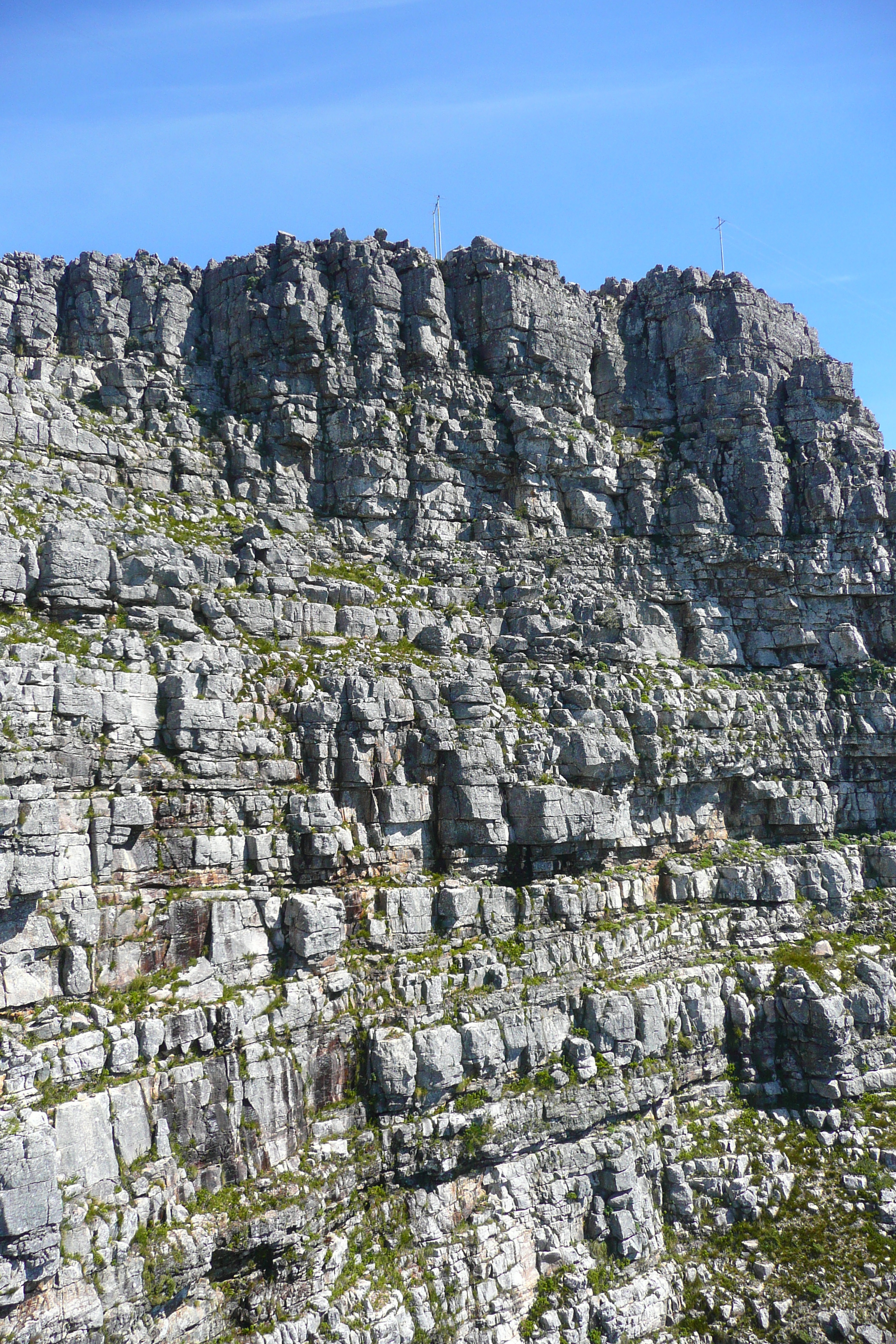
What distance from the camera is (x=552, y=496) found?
151 ft

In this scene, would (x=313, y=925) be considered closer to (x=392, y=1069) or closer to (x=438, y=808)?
(x=392, y=1069)

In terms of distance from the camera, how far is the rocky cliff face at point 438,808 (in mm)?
25469

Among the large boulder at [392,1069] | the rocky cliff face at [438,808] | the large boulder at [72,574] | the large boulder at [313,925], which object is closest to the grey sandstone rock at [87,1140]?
the rocky cliff face at [438,808]

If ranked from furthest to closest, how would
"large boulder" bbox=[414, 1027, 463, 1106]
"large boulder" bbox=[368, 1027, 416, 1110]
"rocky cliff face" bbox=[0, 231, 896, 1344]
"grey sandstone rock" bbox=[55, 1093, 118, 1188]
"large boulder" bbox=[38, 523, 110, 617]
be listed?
1. "large boulder" bbox=[38, 523, 110, 617]
2. "large boulder" bbox=[414, 1027, 463, 1106]
3. "large boulder" bbox=[368, 1027, 416, 1110]
4. "rocky cliff face" bbox=[0, 231, 896, 1344]
5. "grey sandstone rock" bbox=[55, 1093, 118, 1188]

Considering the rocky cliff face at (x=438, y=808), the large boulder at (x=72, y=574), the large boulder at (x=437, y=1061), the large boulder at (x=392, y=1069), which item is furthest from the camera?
the large boulder at (x=72, y=574)

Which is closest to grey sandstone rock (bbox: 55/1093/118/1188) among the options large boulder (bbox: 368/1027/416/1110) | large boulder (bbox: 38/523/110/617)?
large boulder (bbox: 368/1027/416/1110)

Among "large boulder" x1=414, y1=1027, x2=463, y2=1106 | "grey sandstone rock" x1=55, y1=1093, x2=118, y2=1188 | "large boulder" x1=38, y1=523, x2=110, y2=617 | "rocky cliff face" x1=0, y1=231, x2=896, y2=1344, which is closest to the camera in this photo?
"grey sandstone rock" x1=55, y1=1093, x2=118, y2=1188

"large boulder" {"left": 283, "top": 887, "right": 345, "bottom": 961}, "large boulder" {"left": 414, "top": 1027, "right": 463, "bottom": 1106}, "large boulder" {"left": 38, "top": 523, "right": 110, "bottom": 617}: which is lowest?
"large boulder" {"left": 414, "top": 1027, "right": 463, "bottom": 1106}

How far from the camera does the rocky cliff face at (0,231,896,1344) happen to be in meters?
25.5

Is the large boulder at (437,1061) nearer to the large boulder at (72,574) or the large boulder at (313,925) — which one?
the large boulder at (313,925)

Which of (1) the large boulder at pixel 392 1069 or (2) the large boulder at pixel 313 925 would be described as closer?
(1) the large boulder at pixel 392 1069

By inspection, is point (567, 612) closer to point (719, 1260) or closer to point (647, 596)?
point (647, 596)

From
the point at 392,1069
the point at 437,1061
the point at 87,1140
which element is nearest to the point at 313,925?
the point at 392,1069

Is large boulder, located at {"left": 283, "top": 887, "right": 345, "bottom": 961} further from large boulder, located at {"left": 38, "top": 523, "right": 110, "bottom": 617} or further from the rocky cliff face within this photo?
large boulder, located at {"left": 38, "top": 523, "right": 110, "bottom": 617}
